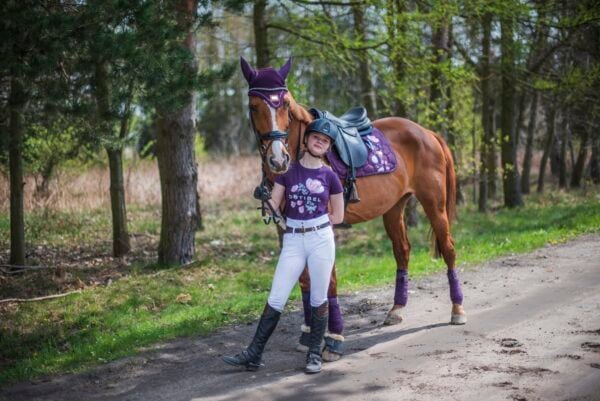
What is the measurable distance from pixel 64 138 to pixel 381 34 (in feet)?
21.7

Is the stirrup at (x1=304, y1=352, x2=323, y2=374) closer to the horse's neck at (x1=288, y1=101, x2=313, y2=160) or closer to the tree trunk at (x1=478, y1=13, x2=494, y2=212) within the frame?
the horse's neck at (x1=288, y1=101, x2=313, y2=160)

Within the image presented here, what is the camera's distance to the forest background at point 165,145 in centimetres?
692

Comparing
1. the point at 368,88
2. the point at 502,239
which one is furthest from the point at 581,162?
the point at 502,239

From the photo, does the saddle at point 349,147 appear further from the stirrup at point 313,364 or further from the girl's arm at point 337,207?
the stirrup at point 313,364

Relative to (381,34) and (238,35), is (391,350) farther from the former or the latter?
(238,35)

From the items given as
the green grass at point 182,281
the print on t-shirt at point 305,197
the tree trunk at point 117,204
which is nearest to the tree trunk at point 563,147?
the green grass at point 182,281

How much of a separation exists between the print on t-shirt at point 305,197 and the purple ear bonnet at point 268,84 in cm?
72

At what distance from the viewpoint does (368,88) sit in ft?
55.1

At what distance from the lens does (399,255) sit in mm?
7461

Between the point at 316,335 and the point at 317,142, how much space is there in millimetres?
1674

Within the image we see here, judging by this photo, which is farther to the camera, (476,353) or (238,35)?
(238,35)

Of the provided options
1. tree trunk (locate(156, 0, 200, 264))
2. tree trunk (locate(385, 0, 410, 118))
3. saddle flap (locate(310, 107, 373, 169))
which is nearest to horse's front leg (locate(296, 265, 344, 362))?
saddle flap (locate(310, 107, 373, 169))

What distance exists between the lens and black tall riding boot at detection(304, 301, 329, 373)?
5574 mm

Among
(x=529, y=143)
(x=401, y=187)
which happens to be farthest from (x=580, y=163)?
(x=401, y=187)
